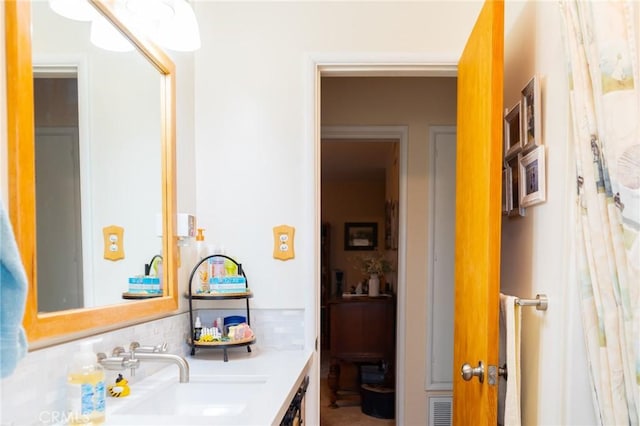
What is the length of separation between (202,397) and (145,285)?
43cm

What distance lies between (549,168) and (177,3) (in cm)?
139

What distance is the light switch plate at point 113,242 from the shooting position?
1.16 m

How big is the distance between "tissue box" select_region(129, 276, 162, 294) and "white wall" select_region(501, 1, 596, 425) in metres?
1.30

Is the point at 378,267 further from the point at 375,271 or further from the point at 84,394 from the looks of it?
the point at 84,394

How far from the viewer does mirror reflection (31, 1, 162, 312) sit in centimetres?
91

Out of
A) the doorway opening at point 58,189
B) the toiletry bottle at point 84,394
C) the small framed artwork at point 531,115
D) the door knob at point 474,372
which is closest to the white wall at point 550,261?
the small framed artwork at point 531,115

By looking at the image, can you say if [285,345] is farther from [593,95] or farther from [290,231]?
[593,95]

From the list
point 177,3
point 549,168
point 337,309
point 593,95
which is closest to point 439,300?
point 337,309

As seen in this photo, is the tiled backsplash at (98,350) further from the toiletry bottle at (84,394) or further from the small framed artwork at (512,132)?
the small framed artwork at (512,132)

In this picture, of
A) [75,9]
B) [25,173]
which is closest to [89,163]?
[25,173]

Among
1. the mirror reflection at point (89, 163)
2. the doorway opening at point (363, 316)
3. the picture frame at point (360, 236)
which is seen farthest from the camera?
the picture frame at point (360, 236)

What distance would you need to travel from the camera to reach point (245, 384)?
136cm
